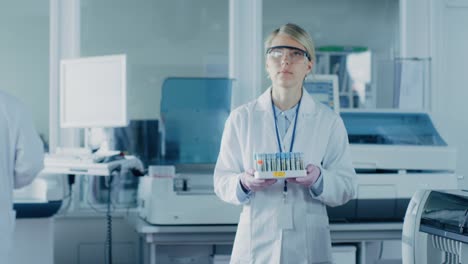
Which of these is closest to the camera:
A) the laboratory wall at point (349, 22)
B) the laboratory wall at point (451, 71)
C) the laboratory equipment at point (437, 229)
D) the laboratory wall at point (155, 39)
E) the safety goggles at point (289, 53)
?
the laboratory equipment at point (437, 229)

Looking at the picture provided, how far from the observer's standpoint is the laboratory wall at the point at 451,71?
12.9ft

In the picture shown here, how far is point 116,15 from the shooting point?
151 inches

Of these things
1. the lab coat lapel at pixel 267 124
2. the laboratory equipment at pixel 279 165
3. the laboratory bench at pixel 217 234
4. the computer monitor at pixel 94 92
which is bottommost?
the laboratory bench at pixel 217 234

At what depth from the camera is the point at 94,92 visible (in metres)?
3.16

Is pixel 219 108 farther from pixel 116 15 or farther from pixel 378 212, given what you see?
pixel 378 212

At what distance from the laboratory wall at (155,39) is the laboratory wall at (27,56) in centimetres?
25

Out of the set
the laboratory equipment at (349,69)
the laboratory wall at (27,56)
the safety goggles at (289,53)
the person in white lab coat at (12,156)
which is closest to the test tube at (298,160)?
the safety goggles at (289,53)

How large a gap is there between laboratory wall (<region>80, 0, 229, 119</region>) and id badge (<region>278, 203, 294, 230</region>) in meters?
1.98

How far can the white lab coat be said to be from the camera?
198cm

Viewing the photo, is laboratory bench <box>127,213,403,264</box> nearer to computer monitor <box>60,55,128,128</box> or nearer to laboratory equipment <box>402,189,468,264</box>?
computer monitor <box>60,55,128,128</box>

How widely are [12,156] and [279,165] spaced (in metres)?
1.25

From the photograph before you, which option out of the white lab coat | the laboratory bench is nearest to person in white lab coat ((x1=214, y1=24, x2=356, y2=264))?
the white lab coat

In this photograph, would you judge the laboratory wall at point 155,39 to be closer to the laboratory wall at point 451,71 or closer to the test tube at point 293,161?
the laboratory wall at point 451,71

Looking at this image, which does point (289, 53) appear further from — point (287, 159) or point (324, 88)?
point (324, 88)
